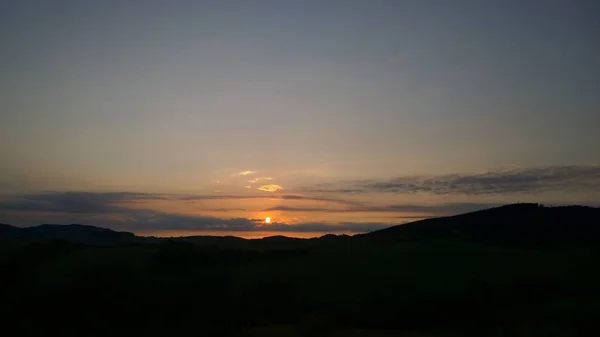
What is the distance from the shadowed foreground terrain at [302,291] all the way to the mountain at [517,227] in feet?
69.4

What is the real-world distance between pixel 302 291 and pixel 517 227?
62263 millimetres

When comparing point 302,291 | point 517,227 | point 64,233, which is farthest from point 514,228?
point 64,233

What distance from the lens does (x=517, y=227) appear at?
3713 inches

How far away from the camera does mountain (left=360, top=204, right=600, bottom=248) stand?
8531cm

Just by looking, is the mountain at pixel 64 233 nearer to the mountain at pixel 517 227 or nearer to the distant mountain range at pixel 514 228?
the distant mountain range at pixel 514 228

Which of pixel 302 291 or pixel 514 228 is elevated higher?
pixel 514 228

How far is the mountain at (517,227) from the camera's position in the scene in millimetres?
85312

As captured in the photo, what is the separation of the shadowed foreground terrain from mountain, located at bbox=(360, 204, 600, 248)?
21145mm

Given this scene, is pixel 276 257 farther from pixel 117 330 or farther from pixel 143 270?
pixel 117 330

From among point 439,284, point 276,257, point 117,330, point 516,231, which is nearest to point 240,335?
point 117,330

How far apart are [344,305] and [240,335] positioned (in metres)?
14.1

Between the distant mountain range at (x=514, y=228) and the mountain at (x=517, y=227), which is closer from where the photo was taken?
the mountain at (x=517, y=227)

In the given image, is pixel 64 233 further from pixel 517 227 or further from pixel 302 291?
pixel 302 291

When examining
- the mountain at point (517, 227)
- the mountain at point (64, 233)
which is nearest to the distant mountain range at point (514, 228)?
the mountain at point (517, 227)
